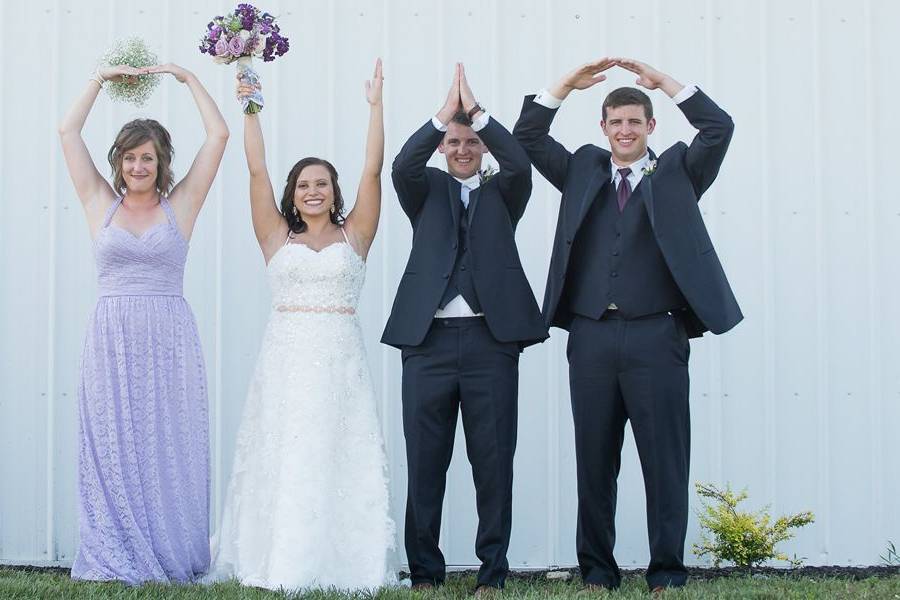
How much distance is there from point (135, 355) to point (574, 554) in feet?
7.34

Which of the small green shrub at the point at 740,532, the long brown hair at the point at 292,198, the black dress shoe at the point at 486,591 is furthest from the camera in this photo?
the small green shrub at the point at 740,532

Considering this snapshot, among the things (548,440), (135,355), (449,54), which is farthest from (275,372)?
(449,54)

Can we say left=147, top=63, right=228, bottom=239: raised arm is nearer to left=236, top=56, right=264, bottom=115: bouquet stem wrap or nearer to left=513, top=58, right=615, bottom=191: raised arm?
left=236, top=56, right=264, bottom=115: bouquet stem wrap

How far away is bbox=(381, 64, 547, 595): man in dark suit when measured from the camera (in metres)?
4.43

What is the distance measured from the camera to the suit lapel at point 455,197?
4.58m

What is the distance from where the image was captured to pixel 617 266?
4387 mm

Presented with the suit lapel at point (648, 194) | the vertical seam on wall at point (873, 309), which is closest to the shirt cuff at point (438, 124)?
the suit lapel at point (648, 194)

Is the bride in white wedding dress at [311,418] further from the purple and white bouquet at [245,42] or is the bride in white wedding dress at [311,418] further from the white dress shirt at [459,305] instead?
the white dress shirt at [459,305]

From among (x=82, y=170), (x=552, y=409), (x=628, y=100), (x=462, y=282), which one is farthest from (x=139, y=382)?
(x=628, y=100)

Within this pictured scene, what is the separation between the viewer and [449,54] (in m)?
5.63

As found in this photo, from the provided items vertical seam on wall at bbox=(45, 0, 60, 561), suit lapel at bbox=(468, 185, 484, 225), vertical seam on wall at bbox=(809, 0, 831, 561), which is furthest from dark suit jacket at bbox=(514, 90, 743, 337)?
vertical seam on wall at bbox=(45, 0, 60, 561)

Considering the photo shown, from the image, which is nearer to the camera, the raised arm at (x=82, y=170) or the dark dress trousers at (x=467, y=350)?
the dark dress trousers at (x=467, y=350)

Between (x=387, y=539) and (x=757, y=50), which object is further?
(x=757, y=50)

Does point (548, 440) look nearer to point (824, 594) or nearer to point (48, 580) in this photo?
point (824, 594)
